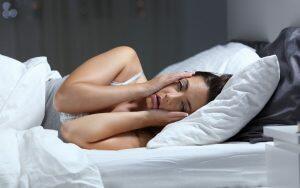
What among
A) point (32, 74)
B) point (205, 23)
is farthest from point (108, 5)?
point (32, 74)

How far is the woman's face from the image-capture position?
186 centimetres

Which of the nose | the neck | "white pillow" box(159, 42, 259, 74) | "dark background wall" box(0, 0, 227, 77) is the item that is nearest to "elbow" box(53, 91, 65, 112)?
the neck

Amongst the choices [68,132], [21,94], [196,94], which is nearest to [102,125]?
[68,132]

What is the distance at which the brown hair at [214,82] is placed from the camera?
1.89 metres

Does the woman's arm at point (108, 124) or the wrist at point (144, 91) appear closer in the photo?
the woman's arm at point (108, 124)

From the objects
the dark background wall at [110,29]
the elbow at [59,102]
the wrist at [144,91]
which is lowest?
the dark background wall at [110,29]

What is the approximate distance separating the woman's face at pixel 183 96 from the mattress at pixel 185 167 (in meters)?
0.26

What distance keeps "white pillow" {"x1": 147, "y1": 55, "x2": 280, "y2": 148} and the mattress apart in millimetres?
65

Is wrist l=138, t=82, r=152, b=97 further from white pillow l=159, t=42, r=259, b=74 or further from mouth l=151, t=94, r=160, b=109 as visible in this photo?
white pillow l=159, t=42, r=259, b=74

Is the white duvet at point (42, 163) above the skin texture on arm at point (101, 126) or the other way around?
above

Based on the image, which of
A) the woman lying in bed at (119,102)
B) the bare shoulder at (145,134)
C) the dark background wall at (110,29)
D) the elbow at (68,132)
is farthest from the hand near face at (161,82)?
the dark background wall at (110,29)

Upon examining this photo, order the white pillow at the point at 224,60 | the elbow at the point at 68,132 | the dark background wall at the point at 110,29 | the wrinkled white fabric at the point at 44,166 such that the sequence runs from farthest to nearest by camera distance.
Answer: the dark background wall at the point at 110,29
the white pillow at the point at 224,60
the elbow at the point at 68,132
the wrinkled white fabric at the point at 44,166

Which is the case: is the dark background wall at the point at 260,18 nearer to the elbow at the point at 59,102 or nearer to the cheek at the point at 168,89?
the cheek at the point at 168,89

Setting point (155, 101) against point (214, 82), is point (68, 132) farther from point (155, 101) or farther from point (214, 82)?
point (214, 82)
